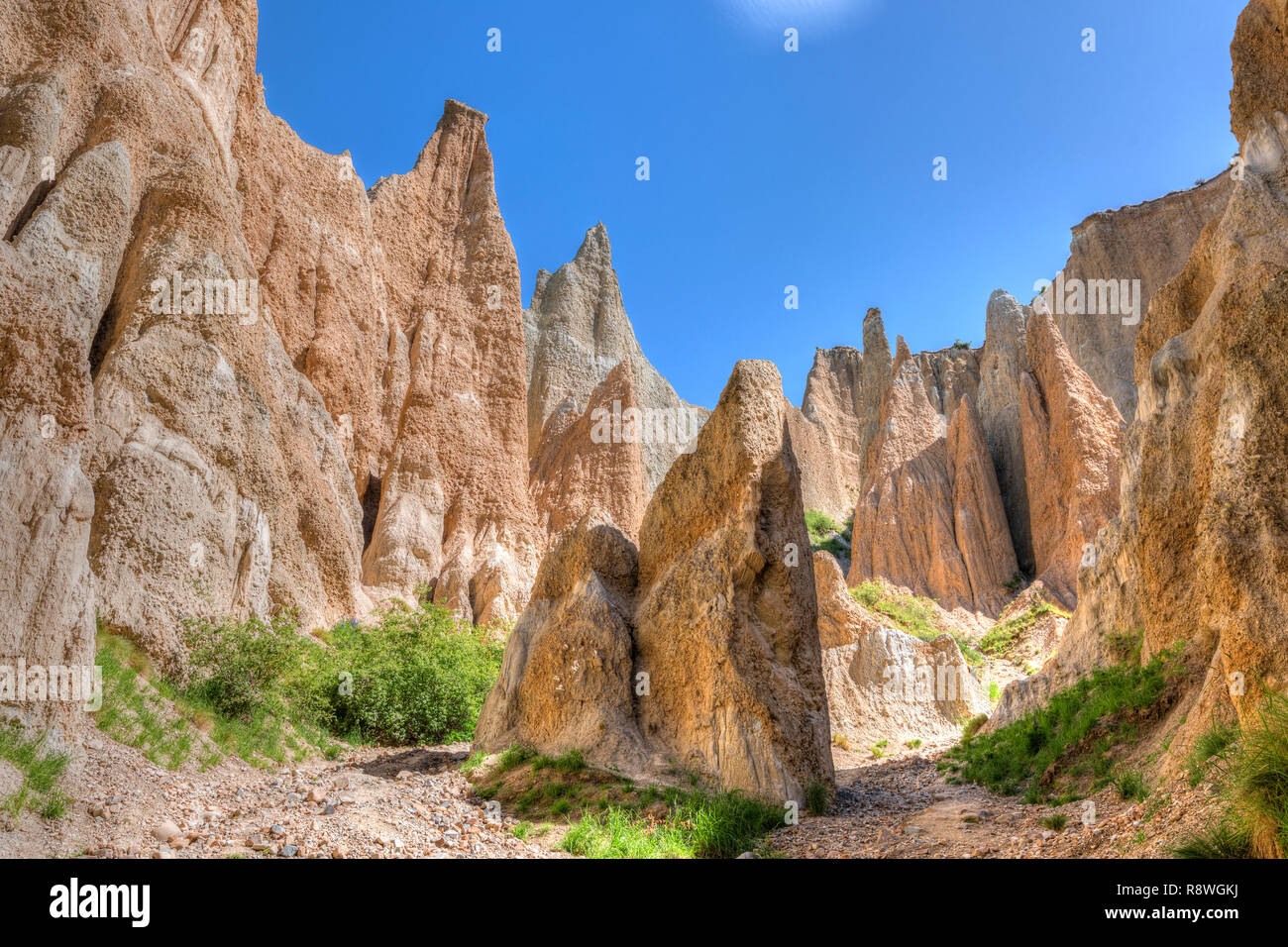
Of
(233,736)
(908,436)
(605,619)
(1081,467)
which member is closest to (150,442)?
(233,736)

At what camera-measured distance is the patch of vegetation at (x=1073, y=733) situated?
9.43 meters

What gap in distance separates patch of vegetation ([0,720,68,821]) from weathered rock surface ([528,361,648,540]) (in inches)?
1007

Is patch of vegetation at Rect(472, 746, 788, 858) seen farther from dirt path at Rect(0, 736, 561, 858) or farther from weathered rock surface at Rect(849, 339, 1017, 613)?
weathered rock surface at Rect(849, 339, 1017, 613)

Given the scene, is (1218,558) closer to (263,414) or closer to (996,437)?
(263,414)

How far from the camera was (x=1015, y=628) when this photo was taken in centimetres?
2762

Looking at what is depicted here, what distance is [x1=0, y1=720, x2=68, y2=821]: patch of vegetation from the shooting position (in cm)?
598

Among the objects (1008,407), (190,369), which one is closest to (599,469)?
(190,369)

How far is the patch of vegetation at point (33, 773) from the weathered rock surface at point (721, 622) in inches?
238

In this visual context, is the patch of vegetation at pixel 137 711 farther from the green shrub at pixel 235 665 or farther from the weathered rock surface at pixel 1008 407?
the weathered rock surface at pixel 1008 407

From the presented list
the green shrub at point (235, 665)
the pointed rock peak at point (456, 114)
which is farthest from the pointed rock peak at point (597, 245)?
the green shrub at point (235, 665)

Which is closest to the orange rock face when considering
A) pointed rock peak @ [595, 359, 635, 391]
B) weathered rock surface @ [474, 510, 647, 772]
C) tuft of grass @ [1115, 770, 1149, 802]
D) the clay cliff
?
the clay cliff

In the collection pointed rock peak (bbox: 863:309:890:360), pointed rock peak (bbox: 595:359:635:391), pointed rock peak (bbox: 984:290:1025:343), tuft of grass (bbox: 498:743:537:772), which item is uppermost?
pointed rock peak (bbox: 863:309:890:360)

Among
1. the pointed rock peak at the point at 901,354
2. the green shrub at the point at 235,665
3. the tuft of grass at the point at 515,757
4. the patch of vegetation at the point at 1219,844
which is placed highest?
the pointed rock peak at the point at 901,354
